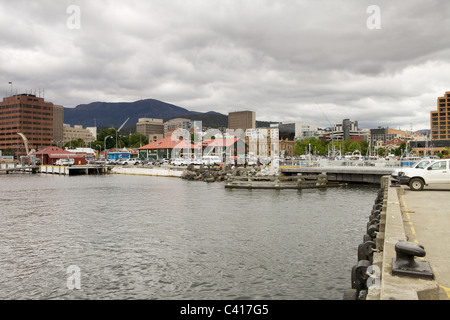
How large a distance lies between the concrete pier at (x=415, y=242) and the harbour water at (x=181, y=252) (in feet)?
10.6

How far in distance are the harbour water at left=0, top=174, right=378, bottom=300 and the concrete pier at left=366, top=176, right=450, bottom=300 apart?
325cm

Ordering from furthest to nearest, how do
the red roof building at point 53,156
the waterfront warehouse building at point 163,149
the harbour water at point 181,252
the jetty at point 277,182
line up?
the waterfront warehouse building at point 163,149 < the red roof building at point 53,156 < the jetty at point 277,182 < the harbour water at point 181,252

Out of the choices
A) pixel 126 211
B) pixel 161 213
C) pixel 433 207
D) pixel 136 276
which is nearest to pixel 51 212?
pixel 126 211

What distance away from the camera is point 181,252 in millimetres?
18094

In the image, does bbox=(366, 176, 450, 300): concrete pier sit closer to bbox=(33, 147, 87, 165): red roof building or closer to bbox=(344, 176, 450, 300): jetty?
bbox=(344, 176, 450, 300): jetty

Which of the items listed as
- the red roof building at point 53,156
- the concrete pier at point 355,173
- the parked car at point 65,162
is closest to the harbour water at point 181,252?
the concrete pier at point 355,173

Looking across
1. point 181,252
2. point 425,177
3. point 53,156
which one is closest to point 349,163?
point 425,177

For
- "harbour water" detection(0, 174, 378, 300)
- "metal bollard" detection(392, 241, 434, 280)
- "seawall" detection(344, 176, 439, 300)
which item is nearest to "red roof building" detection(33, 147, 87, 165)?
"harbour water" detection(0, 174, 378, 300)

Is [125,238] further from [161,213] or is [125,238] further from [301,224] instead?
[301,224]

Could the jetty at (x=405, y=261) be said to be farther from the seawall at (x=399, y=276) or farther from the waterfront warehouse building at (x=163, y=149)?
the waterfront warehouse building at (x=163, y=149)

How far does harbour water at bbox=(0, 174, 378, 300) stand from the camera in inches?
525

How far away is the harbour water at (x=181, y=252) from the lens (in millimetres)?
13328

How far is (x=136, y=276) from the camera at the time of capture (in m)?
14.7

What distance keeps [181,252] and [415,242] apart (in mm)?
11129
